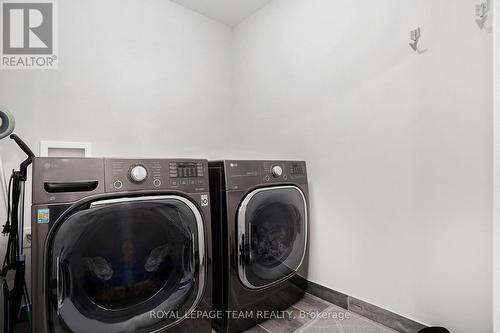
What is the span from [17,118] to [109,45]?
2.50 feet

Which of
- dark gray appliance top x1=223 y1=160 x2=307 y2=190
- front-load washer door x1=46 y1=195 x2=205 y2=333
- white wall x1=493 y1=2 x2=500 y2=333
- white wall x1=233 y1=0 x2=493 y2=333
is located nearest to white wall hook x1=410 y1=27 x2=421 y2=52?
white wall x1=233 y1=0 x2=493 y2=333

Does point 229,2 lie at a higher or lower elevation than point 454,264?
higher

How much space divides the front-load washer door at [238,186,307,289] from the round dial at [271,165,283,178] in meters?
0.08

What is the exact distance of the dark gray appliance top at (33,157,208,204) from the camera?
915 mm

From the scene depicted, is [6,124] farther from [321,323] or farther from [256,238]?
[321,323]

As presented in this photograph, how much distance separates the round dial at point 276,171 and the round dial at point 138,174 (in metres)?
0.74

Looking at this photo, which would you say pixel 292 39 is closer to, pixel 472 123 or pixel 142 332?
pixel 472 123

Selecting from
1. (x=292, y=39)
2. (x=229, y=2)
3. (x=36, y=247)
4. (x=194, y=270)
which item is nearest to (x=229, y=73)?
(x=229, y=2)

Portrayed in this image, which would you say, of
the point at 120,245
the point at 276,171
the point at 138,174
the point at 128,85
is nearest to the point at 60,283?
the point at 120,245

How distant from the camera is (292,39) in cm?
195

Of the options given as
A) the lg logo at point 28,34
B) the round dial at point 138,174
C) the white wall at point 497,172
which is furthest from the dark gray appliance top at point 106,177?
the white wall at point 497,172

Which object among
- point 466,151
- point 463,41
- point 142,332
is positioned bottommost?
point 142,332

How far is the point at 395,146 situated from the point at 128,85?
1.86 meters

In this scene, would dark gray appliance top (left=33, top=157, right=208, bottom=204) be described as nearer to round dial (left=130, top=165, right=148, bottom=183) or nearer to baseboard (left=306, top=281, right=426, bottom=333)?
round dial (left=130, top=165, right=148, bottom=183)
